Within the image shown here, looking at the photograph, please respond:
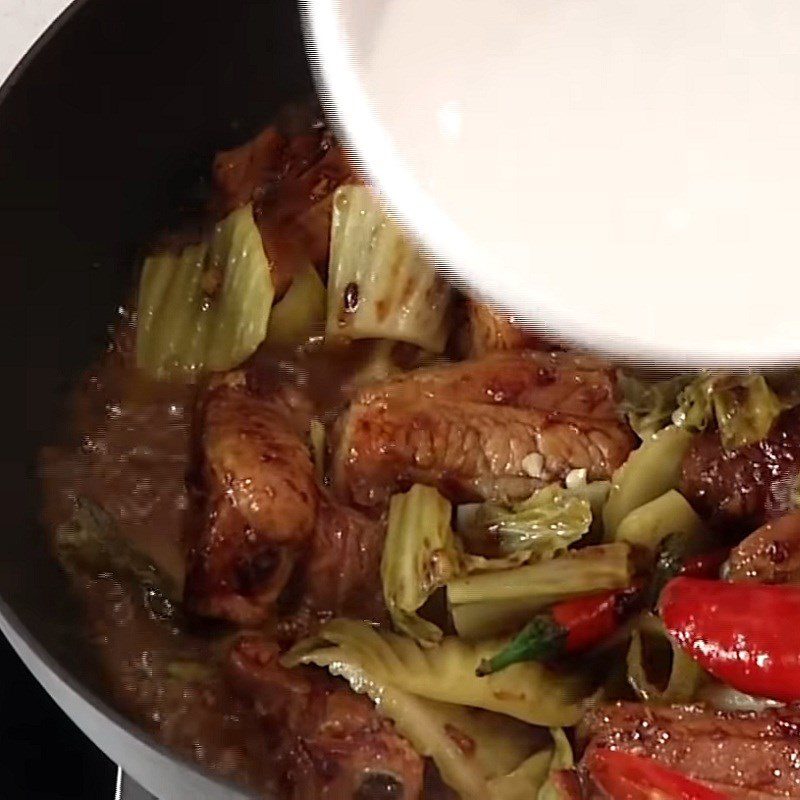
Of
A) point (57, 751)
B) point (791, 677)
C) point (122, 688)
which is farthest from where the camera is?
point (57, 751)

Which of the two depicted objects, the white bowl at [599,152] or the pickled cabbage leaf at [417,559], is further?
the pickled cabbage leaf at [417,559]

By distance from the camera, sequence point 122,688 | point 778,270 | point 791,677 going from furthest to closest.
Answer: point 122,688 → point 791,677 → point 778,270

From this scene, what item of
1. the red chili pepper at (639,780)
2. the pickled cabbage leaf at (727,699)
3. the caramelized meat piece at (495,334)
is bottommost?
the pickled cabbage leaf at (727,699)

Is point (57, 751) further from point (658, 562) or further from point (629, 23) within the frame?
point (629, 23)

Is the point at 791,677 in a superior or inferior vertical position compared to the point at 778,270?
inferior

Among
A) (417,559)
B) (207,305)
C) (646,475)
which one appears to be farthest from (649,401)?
(207,305)

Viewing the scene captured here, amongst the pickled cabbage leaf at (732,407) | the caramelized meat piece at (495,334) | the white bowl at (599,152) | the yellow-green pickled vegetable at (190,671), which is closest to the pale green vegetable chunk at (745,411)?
the pickled cabbage leaf at (732,407)

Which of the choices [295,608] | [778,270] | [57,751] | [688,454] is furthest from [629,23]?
[57,751]

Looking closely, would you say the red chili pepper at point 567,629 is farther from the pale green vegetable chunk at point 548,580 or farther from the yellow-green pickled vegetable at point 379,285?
the yellow-green pickled vegetable at point 379,285
